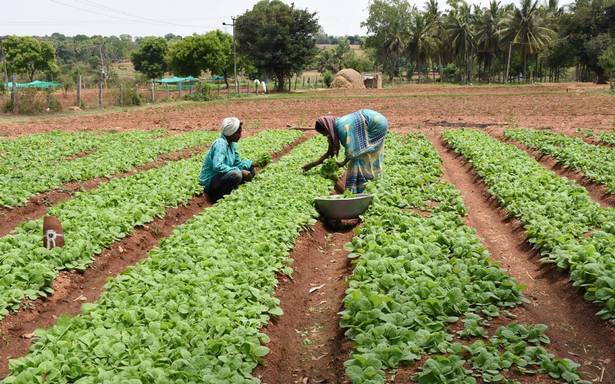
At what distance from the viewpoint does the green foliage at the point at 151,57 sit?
3460 inches

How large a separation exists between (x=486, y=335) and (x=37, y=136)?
18981mm

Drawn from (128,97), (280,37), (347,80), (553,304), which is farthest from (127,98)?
(553,304)

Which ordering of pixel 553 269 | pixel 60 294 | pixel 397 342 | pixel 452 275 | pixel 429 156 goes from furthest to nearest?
1. pixel 429 156
2. pixel 553 269
3. pixel 60 294
4. pixel 452 275
5. pixel 397 342

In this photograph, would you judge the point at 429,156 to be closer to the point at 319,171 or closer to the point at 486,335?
the point at 319,171

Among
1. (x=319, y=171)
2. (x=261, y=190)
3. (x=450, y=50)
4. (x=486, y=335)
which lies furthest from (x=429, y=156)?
(x=450, y=50)

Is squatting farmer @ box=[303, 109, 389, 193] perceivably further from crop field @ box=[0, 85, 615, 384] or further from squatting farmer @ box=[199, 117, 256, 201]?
squatting farmer @ box=[199, 117, 256, 201]

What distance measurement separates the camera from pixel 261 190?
10.3 m

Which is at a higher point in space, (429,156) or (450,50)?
→ (450,50)

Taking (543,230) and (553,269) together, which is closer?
(553,269)

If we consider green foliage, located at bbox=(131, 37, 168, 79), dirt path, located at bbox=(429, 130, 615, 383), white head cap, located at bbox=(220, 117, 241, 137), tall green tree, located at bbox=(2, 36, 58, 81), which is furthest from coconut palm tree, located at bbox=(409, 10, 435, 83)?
dirt path, located at bbox=(429, 130, 615, 383)

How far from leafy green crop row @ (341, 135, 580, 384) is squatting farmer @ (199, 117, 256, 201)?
3053 millimetres

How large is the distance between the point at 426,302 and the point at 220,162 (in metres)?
6.08

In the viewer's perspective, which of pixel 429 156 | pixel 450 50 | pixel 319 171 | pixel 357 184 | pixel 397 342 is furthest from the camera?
pixel 450 50

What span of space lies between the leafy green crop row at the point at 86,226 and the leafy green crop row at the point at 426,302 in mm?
3286
